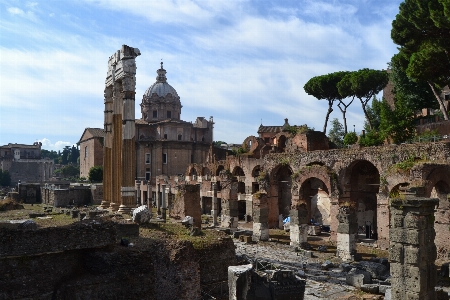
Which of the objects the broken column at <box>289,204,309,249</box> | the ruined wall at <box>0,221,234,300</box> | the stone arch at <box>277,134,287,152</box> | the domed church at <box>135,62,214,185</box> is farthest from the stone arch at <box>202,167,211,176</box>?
the ruined wall at <box>0,221,234,300</box>

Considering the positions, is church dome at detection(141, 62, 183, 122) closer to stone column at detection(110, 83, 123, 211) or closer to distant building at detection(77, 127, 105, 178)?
distant building at detection(77, 127, 105, 178)

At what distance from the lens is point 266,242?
19547 mm

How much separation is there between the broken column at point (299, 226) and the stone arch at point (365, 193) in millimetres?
3125

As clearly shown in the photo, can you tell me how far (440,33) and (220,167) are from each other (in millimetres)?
18825

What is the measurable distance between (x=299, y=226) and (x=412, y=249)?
409 inches

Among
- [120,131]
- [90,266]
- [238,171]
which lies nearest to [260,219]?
[120,131]

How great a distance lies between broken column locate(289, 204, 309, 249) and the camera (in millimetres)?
18188

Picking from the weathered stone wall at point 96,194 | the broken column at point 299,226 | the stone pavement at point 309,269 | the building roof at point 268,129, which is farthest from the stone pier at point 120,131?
the building roof at point 268,129

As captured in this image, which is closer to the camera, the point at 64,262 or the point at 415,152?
the point at 64,262

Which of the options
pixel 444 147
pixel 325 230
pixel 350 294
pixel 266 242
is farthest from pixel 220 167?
pixel 350 294

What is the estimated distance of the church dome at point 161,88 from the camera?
4856cm

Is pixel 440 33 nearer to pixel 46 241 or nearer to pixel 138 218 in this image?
pixel 138 218

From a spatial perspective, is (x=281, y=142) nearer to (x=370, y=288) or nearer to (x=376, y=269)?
(x=376, y=269)

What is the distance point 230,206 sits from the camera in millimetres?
23734
